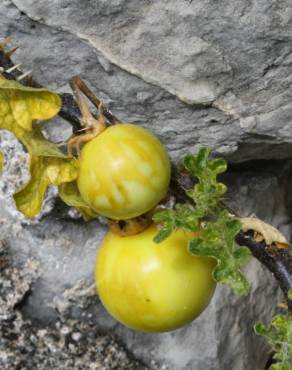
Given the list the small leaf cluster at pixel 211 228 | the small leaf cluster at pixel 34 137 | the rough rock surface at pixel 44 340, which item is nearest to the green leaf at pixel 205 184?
the small leaf cluster at pixel 211 228

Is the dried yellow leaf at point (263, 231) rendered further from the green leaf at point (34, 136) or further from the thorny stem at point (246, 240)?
the green leaf at point (34, 136)

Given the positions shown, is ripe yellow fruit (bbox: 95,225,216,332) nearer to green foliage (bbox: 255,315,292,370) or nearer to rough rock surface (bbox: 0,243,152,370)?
green foliage (bbox: 255,315,292,370)

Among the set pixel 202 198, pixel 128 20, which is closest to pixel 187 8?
pixel 128 20

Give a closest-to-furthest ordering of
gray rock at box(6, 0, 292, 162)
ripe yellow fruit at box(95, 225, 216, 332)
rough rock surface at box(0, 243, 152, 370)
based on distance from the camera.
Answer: ripe yellow fruit at box(95, 225, 216, 332) → gray rock at box(6, 0, 292, 162) → rough rock surface at box(0, 243, 152, 370)

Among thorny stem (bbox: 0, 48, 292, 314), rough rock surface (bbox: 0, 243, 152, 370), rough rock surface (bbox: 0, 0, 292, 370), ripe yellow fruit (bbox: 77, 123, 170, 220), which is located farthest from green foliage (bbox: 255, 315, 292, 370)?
rough rock surface (bbox: 0, 243, 152, 370)

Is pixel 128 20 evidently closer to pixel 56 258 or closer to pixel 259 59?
pixel 259 59

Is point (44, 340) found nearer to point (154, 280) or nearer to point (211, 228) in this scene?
point (154, 280)

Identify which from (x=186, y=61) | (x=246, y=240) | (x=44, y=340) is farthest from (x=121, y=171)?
(x=44, y=340)
